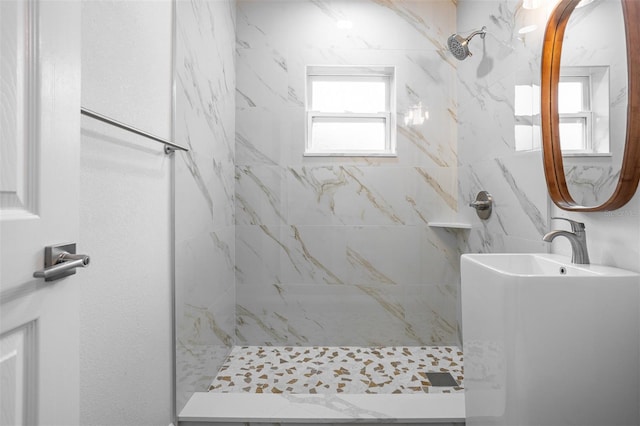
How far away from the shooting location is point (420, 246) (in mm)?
2303

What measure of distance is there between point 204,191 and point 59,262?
1159 mm

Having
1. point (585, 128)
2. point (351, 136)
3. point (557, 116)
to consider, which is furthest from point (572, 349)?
point (351, 136)

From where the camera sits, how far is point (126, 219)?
3.42ft

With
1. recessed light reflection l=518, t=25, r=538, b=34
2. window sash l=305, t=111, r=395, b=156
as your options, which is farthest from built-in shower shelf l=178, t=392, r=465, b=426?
recessed light reflection l=518, t=25, r=538, b=34

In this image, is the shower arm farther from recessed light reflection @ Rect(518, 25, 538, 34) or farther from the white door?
the white door

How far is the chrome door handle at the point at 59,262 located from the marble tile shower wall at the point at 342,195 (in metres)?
1.67

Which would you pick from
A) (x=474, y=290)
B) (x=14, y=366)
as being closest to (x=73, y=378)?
(x=14, y=366)

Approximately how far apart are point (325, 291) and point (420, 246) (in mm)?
674

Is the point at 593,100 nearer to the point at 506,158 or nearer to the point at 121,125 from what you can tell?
the point at 506,158

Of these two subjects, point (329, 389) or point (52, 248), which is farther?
point (329, 389)

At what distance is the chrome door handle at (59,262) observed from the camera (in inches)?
21.9

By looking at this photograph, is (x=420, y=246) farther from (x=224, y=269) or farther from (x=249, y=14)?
(x=249, y=14)

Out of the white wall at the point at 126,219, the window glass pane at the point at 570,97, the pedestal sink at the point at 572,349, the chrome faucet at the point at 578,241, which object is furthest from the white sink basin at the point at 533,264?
the white wall at the point at 126,219

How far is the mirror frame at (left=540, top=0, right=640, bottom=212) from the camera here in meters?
0.97
